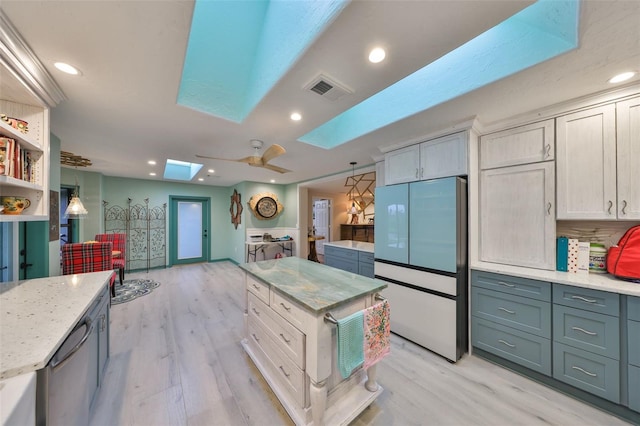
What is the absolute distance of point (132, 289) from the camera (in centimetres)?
414

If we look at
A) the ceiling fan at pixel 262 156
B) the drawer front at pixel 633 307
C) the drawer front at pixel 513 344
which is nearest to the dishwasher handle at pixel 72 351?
the ceiling fan at pixel 262 156

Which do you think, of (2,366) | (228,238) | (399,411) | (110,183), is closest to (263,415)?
(399,411)

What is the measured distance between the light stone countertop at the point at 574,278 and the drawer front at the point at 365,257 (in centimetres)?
150

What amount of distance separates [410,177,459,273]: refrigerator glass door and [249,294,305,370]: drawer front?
1.61 metres

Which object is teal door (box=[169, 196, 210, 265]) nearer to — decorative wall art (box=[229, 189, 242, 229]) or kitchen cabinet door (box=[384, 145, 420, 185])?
decorative wall art (box=[229, 189, 242, 229])

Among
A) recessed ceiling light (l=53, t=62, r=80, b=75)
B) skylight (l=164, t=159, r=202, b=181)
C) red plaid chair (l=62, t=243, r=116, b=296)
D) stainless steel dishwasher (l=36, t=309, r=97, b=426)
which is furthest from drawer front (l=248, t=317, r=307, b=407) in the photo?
skylight (l=164, t=159, r=202, b=181)

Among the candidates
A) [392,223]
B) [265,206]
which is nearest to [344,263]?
[392,223]

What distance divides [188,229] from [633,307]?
7.49m

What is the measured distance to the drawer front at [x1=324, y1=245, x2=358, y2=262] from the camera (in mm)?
3862

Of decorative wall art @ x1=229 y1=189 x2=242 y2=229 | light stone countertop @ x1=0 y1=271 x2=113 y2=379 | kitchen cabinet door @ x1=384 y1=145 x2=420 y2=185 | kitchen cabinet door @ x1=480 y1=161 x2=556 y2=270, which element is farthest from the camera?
decorative wall art @ x1=229 y1=189 x2=242 y2=229

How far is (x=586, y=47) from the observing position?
1.30 metres

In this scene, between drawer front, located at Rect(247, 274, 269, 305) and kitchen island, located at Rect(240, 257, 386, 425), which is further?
drawer front, located at Rect(247, 274, 269, 305)

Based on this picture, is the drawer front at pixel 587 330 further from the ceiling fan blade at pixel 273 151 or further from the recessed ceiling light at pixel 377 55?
the ceiling fan blade at pixel 273 151

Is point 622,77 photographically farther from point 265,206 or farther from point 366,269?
point 265,206
